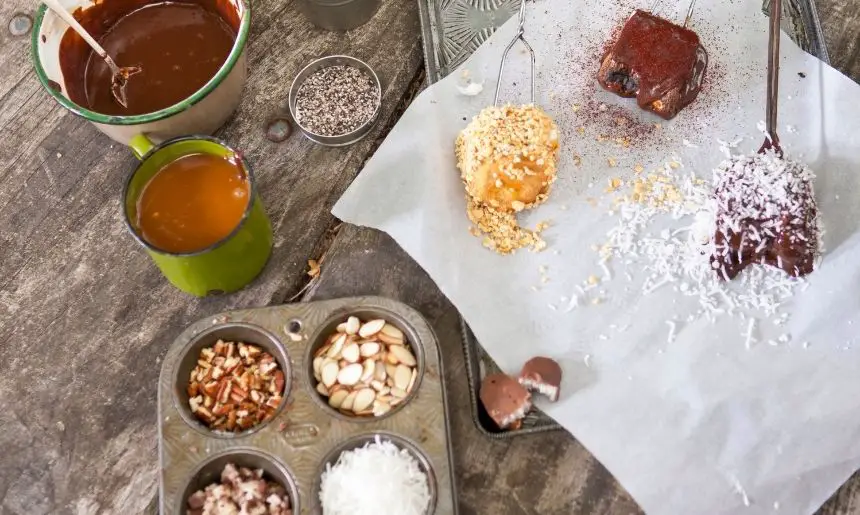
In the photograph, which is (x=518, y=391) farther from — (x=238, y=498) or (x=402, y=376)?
(x=238, y=498)

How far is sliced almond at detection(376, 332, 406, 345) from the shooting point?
1422mm

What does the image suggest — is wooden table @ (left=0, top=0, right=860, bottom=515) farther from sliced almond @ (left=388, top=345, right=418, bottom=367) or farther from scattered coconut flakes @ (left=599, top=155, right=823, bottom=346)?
scattered coconut flakes @ (left=599, top=155, right=823, bottom=346)

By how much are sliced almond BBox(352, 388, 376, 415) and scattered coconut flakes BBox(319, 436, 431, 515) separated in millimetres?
76

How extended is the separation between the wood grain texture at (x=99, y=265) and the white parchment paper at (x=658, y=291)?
0.16m

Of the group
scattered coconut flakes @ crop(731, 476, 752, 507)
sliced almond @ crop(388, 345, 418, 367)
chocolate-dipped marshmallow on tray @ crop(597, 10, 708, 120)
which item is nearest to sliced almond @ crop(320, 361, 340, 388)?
sliced almond @ crop(388, 345, 418, 367)

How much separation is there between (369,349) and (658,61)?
0.89 metres

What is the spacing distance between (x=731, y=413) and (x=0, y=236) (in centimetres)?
156

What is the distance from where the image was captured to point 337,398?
1383 mm

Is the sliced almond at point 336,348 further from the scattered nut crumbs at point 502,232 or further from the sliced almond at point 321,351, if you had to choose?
the scattered nut crumbs at point 502,232

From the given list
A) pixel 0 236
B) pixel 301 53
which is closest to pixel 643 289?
pixel 301 53

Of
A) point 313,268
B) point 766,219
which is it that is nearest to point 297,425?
point 313,268

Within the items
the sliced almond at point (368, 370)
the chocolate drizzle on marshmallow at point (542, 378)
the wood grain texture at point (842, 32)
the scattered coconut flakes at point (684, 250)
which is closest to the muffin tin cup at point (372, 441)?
the sliced almond at point (368, 370)

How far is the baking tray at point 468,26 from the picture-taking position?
1.73 meters

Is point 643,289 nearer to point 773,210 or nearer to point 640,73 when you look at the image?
point 773,210
